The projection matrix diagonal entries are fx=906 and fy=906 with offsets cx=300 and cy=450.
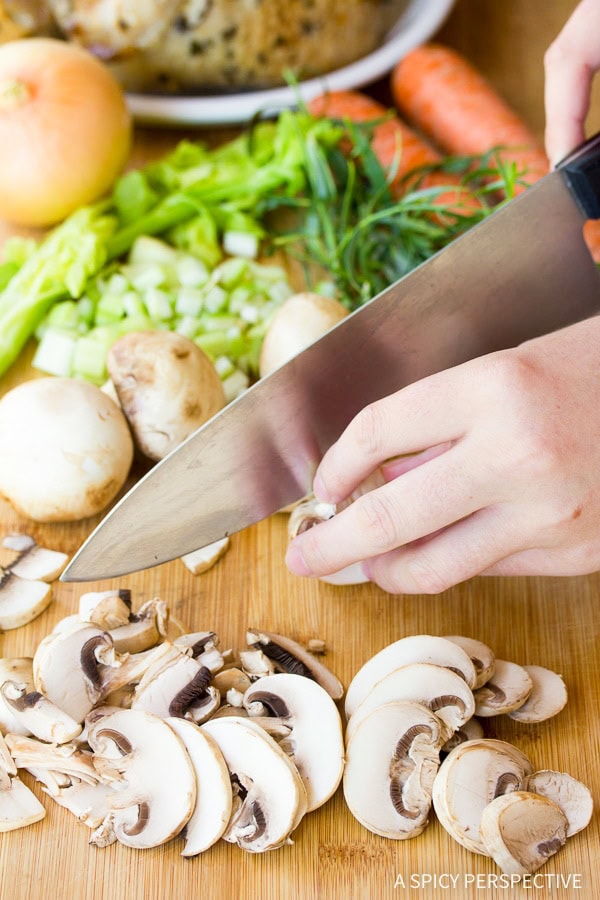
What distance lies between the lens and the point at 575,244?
1.51 meters

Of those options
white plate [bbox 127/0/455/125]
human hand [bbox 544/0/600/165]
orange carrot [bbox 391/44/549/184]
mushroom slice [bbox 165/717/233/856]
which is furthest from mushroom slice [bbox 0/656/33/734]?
orange carrot [bbox 391/44/549/184]

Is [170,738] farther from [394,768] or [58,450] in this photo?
[58,450]

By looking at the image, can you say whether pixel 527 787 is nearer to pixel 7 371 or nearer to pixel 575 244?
pixel 575 244

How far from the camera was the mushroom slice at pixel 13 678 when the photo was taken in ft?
4.07

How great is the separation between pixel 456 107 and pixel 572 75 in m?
0.62

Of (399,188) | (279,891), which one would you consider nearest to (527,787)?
(279,891)

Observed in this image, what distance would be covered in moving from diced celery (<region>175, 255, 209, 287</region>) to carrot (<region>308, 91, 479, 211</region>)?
19.0 inches

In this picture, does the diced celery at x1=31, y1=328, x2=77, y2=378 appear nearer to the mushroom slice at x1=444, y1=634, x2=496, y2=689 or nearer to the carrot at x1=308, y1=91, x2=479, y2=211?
the carrot at x1=308, y1=91, x2=479, y2=211

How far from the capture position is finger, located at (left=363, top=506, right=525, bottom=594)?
1.15 meters

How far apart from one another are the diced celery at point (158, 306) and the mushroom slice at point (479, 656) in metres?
0.88

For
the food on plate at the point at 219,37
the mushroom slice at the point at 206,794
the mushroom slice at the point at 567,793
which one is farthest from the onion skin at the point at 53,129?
the mushroom slice at the point at 567,793

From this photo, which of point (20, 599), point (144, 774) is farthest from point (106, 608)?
point (144, 774)

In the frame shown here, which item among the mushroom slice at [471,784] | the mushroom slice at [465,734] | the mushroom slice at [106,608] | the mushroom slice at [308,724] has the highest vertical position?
the mushroom slice at [106,608]

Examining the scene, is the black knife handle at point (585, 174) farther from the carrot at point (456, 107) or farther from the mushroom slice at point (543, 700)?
the mushroom slice at point (543, 700)
